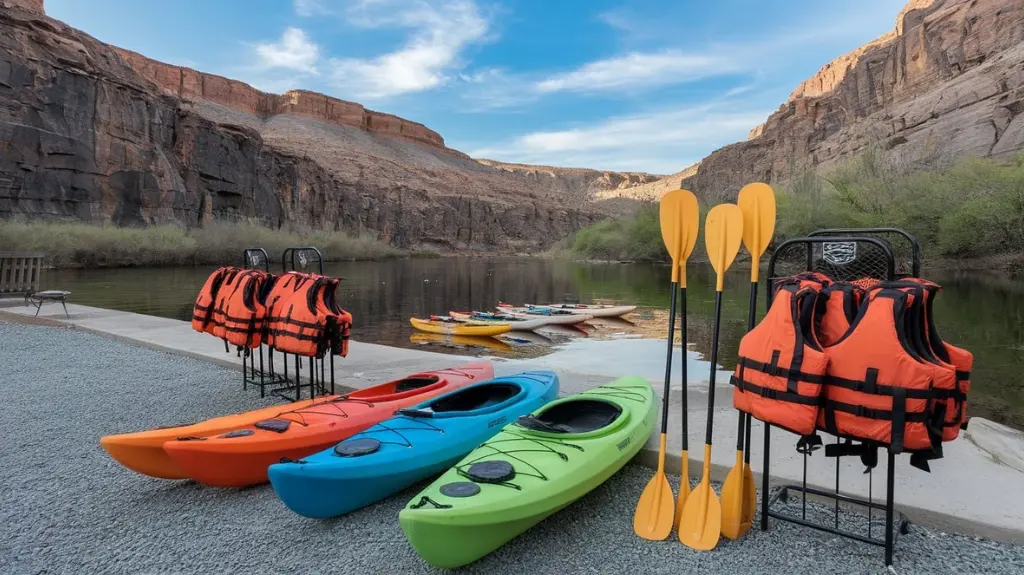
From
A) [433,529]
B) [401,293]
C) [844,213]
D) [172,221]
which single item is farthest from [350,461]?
[172,221]

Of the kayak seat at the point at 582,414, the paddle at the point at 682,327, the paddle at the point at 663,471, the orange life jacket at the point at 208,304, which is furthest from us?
the orange life jacket at the point at 208,304

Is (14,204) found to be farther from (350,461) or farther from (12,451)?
(350,461)

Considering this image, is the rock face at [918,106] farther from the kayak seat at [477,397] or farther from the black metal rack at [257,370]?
the black metal rack at [257,370]

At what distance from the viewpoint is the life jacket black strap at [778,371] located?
2193mm

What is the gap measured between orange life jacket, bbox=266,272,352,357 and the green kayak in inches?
71.8

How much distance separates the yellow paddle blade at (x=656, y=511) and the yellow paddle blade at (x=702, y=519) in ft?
0.23

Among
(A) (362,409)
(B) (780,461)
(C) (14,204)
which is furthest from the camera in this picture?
(C) (14,204)

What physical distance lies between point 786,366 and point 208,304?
5.23 metres

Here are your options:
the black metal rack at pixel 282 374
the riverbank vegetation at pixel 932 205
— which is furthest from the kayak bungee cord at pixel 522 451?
the riverbank vegetation at pixel 932 205

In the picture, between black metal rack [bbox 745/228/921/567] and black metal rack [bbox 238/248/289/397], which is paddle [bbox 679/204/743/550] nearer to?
black metal rack [bbox 745/228/921/567]

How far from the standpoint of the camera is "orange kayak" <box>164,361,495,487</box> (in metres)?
3.01

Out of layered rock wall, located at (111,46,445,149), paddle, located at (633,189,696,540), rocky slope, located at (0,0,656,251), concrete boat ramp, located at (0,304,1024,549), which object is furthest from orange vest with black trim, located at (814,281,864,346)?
layered rock wall, located at (111,46,445,149)

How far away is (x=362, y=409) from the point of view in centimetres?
372

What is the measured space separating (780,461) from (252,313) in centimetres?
417
